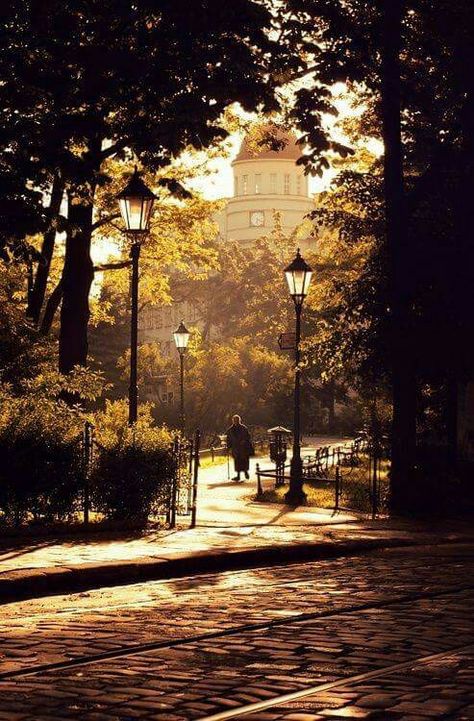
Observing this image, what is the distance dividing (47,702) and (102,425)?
41.2ft

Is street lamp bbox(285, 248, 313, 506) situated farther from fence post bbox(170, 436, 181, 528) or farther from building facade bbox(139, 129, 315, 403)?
building facade bbox(139, 129, 315, 403)

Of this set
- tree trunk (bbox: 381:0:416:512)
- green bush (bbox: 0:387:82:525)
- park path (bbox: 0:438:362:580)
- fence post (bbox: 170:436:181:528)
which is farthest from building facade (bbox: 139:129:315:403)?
green bush (bbox: 0:387:82:525)

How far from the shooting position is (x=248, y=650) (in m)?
8.16

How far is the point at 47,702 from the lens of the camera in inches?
259

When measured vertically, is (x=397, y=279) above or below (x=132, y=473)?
above

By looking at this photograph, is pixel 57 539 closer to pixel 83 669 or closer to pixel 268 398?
pixel 83 669

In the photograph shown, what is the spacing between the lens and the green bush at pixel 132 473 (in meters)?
16.9

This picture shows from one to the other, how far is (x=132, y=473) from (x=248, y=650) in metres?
8.95

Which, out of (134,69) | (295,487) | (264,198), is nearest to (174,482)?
(134,69)

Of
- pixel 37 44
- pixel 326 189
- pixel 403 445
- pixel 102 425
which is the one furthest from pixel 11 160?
pixel 326 189

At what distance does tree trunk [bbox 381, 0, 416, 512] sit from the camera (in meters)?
22.8

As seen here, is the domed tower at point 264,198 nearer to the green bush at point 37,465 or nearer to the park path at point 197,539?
the park path at point 197,539

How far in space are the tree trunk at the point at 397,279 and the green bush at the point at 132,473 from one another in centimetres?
638

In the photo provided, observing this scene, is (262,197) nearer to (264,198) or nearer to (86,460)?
(264,198)
